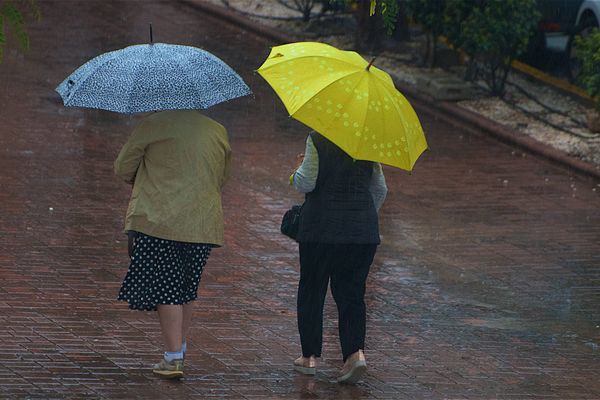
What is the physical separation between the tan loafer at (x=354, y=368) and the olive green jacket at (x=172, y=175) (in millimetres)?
1002

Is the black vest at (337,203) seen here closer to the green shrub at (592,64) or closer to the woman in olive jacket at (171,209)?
the woman in olive jacket at (171,209)

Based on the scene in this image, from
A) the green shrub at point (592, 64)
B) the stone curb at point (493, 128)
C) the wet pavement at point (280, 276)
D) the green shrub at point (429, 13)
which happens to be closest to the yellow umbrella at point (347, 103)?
the wet pavement at point (280, 276)

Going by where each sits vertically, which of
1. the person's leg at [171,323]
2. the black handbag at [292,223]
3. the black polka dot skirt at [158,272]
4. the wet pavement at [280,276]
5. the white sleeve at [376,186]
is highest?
the white sleeve at [376,186]

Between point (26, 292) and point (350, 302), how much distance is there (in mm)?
2414

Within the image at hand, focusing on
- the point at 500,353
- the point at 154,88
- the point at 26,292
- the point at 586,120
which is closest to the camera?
the point at 154,88

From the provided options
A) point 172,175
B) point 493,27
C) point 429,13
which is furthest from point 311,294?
point 429,13

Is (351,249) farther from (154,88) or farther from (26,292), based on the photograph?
(26,292)

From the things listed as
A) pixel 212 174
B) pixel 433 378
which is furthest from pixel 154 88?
pixel 433 378

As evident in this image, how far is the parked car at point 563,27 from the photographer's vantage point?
49.4ft

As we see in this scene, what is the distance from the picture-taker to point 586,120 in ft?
46.5

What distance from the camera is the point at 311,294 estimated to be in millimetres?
6730

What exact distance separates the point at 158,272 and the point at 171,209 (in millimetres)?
342

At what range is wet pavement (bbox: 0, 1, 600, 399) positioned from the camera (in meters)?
6.85

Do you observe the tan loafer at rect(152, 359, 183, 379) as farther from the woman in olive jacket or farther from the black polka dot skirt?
the black polka dot skirt
